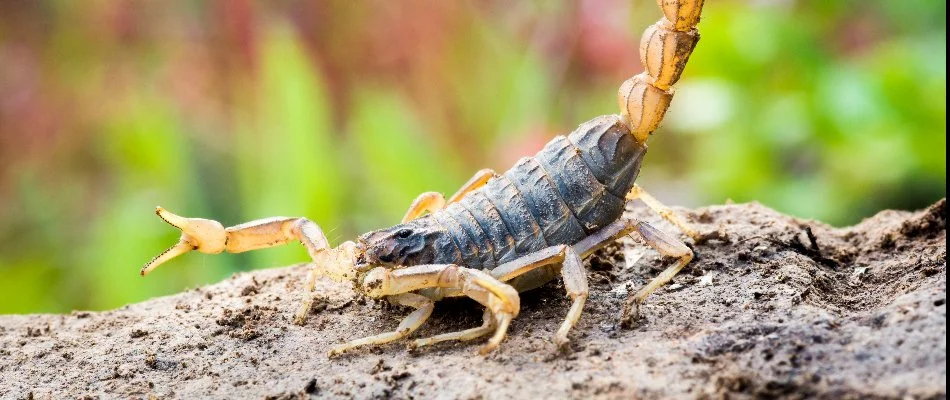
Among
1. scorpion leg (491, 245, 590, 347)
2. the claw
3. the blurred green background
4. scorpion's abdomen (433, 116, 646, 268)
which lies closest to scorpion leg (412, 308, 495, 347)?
scorpion leg (491, 245, 590, 347)

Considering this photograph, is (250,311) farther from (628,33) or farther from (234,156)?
(628,33)

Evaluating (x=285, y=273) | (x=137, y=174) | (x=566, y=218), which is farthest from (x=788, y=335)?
(x=137, y=174)

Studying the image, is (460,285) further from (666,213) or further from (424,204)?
(666,213)

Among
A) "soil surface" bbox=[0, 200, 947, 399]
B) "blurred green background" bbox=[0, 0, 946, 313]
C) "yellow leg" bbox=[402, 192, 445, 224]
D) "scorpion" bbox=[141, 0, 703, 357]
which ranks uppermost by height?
"blurred green background" bbox=[0, 0, 946, 313]

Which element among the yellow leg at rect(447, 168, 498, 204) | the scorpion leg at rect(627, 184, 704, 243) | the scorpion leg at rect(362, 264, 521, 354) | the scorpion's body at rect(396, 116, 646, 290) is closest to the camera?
the scorpion leg at rect(362, 264, 521, 354)

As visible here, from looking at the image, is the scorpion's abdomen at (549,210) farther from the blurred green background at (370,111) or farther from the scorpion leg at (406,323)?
the blurred green background at (370,111)

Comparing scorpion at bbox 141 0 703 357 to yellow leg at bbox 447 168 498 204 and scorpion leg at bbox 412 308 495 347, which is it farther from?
yellow leg at bbox 447 168 498 204

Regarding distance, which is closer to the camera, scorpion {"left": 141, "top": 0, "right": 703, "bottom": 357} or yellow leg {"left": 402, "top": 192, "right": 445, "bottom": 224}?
scorpion {"left": 141, "top": 0, "right": 703, "bottom": 357}

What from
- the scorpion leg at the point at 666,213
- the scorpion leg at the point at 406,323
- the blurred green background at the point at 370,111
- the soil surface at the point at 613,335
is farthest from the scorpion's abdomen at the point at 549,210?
the blurred green background at the point at 370,111

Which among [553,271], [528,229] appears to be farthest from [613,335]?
[528,229]

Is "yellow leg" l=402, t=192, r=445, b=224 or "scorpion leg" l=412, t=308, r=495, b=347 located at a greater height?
"yellow leg" l=402, t=192, r=445, b=224
